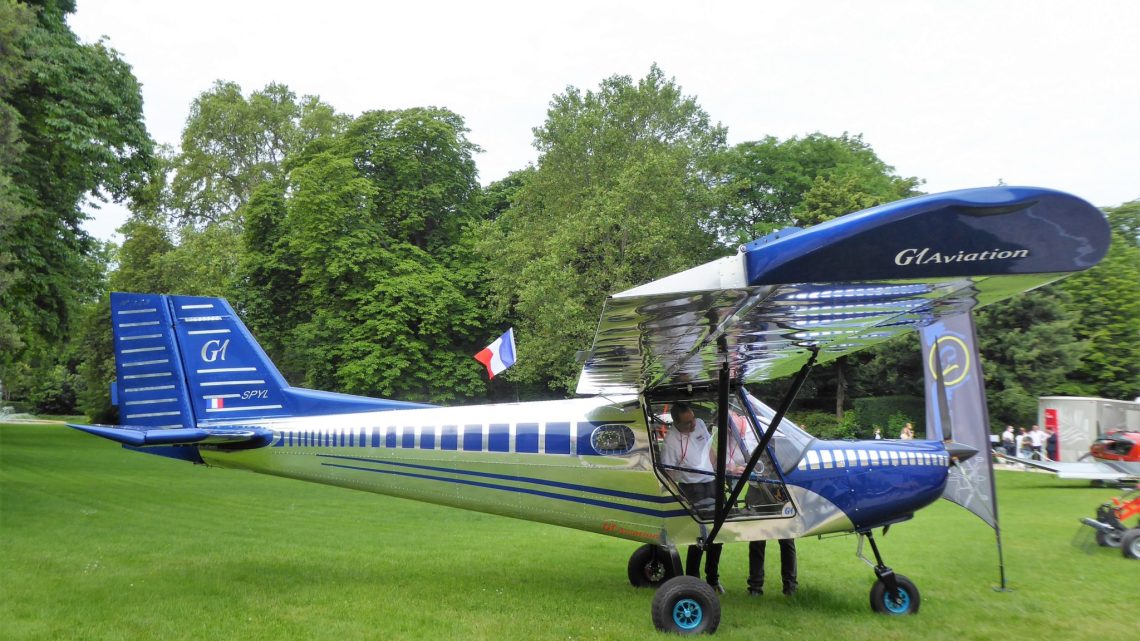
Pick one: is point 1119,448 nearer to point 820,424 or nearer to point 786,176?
point 820,424

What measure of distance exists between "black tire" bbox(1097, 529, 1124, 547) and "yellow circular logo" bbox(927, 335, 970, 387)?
413 centimetres

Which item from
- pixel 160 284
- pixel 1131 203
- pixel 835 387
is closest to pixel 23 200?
pixel 160 284

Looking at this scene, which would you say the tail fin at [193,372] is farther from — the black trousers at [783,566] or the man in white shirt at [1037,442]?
the man in white shirt at [1037,442]

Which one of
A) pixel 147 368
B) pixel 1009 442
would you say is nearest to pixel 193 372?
pixel 147 368

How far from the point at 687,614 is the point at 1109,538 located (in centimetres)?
796

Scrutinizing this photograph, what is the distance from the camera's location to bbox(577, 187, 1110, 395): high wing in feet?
11.8

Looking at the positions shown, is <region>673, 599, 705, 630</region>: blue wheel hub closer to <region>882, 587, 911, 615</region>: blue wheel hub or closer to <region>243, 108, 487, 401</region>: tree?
<region>882, 587, 911, 615</region>: blue wheel hub

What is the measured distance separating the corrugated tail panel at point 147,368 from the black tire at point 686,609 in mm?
5551

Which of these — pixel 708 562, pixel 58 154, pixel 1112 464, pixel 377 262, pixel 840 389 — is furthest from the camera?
pixel 840 389

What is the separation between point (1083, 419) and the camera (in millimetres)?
23812

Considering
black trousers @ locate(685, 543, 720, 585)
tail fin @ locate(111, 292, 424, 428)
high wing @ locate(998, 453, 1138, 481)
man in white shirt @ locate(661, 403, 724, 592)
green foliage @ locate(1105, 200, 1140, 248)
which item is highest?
green foliage @ locate(1105, 200, 1140, 248)

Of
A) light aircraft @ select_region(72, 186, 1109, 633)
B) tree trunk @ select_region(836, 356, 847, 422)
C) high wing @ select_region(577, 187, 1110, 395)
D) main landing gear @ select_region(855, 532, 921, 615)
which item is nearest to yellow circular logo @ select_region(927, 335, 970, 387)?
light aircraft @ select_region(72, 186, 1109, 633)

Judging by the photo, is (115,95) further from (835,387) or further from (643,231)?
(835,387)

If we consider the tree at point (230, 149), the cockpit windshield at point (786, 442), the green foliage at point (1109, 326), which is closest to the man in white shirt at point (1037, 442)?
the green foliage at point (1109, 326)
